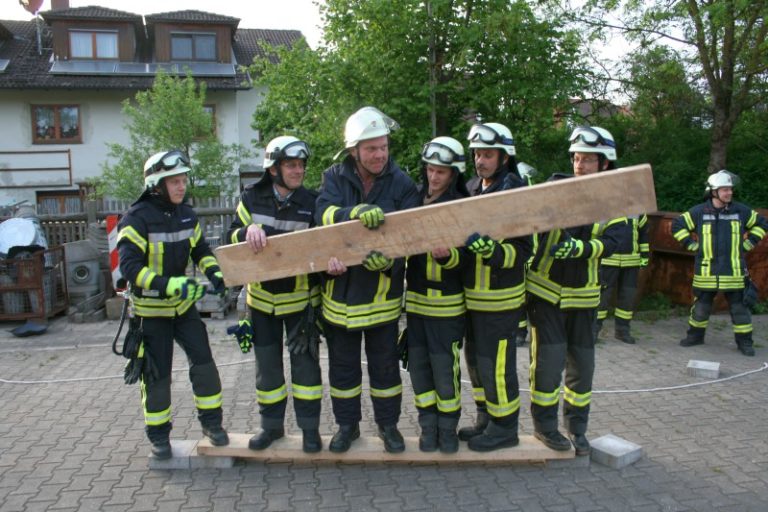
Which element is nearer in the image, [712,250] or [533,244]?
[533,244]

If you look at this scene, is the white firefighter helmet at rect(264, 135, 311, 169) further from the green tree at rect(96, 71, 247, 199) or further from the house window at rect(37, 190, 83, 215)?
the house window at rect(37, 190, 83, 215)

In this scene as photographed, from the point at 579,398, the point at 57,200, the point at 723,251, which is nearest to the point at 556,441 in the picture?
the point at 579,398

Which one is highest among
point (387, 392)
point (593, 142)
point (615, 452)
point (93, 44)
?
point (93, 44)

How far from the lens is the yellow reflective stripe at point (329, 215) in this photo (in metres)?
3.76

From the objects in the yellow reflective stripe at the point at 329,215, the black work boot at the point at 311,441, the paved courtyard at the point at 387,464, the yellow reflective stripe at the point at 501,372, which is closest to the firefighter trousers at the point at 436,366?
the yellow reflective stripe at the point at 501,372

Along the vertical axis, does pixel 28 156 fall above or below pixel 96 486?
above

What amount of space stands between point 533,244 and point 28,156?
2316 cm

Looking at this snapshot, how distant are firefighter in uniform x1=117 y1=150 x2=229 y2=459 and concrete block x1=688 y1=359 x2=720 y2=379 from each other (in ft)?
14.8

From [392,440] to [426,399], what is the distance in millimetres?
354

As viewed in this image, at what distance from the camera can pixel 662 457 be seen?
4285 mm

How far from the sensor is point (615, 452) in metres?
4.11

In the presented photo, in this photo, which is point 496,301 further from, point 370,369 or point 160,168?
point 160,168

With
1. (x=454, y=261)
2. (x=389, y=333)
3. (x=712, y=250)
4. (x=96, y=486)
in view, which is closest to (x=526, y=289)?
(x=454, y=261)

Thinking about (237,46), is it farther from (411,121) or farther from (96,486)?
(96,486)
